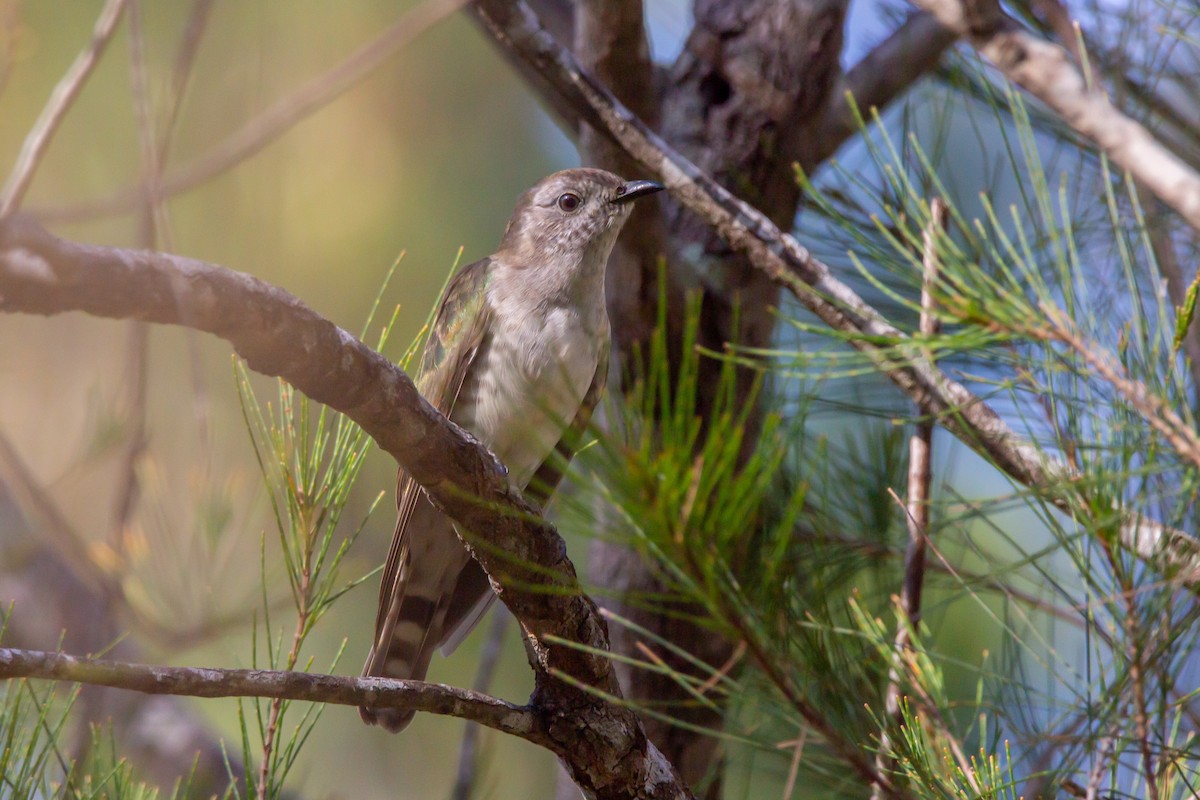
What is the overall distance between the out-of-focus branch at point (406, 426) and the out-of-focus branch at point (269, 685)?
0.19ft

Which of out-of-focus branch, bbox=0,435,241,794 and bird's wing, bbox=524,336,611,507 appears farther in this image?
out-of-focus branch, bbox=0,435,241,794

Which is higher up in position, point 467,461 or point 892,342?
point 892,342

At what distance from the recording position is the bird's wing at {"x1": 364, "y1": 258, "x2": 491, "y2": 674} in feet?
9.95

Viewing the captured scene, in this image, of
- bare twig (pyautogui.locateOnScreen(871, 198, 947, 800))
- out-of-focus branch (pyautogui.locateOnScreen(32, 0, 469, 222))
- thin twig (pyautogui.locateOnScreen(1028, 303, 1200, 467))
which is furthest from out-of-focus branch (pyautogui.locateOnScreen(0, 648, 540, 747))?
thin twig (pyautogui.locateOnScreen(1028, 303, 1200, 467))

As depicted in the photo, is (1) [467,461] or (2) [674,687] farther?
(2) [674,687]

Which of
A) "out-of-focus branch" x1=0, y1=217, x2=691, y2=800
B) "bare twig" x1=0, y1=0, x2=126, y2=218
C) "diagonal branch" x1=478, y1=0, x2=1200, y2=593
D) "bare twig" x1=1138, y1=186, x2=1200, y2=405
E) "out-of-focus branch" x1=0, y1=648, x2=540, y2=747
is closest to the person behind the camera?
"bare twig" x1=0, y1=0, x2=126, y2=218

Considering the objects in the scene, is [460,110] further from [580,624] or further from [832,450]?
[580,624]

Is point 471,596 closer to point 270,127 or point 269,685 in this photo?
point 269,685

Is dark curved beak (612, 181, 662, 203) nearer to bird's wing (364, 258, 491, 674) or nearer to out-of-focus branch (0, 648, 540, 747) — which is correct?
bird's wing (364, 258, 491, 674)

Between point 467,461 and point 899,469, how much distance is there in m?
1.92

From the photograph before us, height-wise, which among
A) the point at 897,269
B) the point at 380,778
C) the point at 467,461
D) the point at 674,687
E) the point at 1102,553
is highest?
the point at 897,269

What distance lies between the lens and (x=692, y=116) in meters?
3.55

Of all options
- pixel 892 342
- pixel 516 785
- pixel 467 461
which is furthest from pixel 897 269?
pixel 516 785

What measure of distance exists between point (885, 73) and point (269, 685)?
9.41 ft
